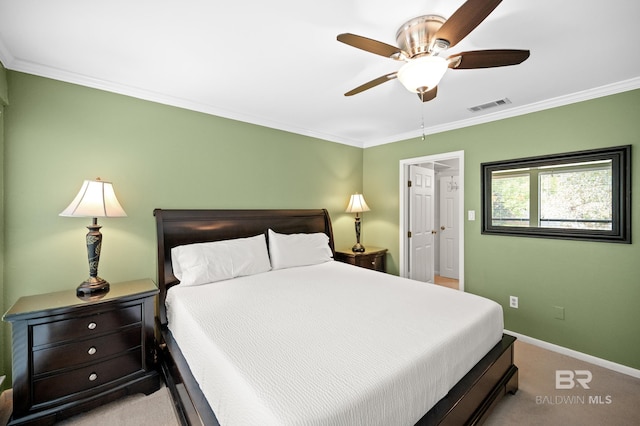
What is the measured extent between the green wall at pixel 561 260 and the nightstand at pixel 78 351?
3417 millimetres

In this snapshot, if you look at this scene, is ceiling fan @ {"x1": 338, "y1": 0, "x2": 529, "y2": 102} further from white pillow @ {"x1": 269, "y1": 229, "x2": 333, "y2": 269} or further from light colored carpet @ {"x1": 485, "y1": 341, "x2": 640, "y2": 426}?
light colored carpet @ {"x1": 485, "y1": 341, "x2": 640, "y2": 426}

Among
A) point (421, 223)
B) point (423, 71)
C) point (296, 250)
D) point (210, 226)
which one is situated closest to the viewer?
point (423, 71)

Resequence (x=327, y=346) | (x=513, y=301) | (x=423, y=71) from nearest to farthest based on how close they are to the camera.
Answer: (x=327, y=346), (x=423, y=71), (x=513, y=301)

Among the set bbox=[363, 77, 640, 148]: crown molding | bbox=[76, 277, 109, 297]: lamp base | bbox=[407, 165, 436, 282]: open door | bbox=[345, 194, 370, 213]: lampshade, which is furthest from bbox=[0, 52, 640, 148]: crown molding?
bbox=[76, 277, 109, 297]: lamp base

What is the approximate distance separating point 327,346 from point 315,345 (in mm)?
62

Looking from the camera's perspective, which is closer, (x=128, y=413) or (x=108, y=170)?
(x=128, y=413)

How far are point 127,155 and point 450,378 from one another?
9.76 feet

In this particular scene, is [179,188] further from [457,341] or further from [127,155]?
[457,341]

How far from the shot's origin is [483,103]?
2811mm

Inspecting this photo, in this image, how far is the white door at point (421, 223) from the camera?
13.5ft

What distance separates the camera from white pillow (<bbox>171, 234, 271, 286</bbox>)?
7.88ft

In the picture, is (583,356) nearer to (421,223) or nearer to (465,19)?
(421,223)

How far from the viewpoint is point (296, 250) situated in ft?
10.3

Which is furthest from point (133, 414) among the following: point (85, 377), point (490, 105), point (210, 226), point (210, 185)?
point (490, 105)
